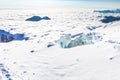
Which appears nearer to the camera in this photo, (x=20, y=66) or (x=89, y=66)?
(x=89, y=66)

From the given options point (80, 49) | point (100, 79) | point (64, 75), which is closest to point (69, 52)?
point (80, 49)

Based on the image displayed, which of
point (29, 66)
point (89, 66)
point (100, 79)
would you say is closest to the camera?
point (100, 79)

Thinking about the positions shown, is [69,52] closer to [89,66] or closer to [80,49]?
[80,49]

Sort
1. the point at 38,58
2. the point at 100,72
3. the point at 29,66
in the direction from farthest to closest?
the point at 38,58
the point at 29,66
the point at 100,72

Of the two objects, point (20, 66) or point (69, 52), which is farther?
point (69, 52)

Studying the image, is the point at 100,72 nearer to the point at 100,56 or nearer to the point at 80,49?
the point at 100,56

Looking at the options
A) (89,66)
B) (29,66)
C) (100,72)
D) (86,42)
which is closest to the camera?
(100,72)

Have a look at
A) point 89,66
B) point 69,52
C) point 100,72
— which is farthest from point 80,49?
point 100,72

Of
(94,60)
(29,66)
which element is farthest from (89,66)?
(29,66)

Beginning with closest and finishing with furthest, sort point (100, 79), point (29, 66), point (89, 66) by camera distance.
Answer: point (100, 79) → point (89, 66) → point (29, 66)
